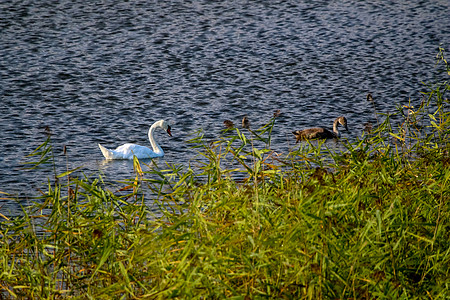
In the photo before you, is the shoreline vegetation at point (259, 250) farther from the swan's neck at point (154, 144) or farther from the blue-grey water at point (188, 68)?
the swan's neck at point (154, 144)

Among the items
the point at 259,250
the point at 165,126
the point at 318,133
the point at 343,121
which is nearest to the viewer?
the point at 259,250

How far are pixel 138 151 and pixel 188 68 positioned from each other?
6009mm

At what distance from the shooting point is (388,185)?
6.00 m

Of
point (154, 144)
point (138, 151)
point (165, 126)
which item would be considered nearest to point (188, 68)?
point (165, 126)

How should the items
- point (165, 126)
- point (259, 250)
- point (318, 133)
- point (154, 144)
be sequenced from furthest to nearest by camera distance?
1. point (318, 133)
2. point (165, 126)
3. point (154, 144)
4. point (259, 250)

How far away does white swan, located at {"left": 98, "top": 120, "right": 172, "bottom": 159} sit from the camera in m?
10.7

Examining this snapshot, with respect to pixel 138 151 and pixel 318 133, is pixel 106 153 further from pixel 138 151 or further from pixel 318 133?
pixel 318 133

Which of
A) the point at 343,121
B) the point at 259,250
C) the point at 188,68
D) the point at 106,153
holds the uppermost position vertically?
the point at 259,250

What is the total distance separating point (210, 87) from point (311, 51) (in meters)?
4.01

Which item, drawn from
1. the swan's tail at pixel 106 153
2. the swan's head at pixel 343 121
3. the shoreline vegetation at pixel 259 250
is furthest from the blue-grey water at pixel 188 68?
the shoreline vegetation at pixel 259 250

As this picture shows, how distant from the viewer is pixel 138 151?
36.3ft

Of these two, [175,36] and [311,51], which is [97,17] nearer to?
[175,36]

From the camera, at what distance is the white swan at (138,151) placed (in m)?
10.7

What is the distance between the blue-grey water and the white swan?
13 cm
